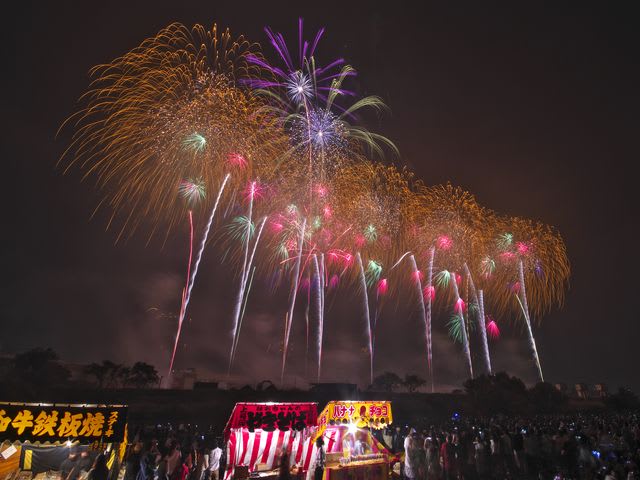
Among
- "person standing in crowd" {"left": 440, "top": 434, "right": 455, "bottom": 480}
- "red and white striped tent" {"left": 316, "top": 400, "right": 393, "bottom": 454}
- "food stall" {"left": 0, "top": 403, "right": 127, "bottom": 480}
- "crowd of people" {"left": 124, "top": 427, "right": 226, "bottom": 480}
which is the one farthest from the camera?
"red and white striped tent" {"left": 316, "top": 400, "right": 393, "bottom": 454}

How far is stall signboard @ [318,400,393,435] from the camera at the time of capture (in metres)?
15.0

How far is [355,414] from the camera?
15633mm

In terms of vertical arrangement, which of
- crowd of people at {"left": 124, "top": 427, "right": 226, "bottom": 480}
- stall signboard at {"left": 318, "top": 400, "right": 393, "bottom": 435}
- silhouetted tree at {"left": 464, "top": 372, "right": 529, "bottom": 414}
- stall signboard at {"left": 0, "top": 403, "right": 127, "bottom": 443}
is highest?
silhouetted tree at {"left": 464, "top": 372, "right": 529, "bottom": 414}

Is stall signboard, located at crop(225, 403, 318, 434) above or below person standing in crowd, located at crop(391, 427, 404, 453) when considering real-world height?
above

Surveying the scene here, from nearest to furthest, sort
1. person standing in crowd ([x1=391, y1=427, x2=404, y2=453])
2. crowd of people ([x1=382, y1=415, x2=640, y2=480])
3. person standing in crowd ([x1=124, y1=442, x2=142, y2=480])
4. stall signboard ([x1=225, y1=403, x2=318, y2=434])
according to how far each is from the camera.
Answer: person standing in crowd ([x1=124, y1=442, x2=142, y2=480])
stall signboard ([x1=225, y1=403, x2=318, y2=434])
crowd of people ([x1=382, y1=415, x2=640, y2=480])
person standing in crowd ([x1=391, y1=427, x2=404, y2=453])

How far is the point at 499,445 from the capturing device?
15812 mm

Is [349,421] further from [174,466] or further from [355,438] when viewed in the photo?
[174,466]

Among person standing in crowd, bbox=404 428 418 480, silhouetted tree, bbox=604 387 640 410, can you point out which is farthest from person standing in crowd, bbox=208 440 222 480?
silhouetted tree, bbox=604 387 640 410

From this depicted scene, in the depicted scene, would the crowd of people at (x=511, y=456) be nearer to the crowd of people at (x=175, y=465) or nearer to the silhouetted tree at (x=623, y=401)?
the crowd of people at (x=175, y=465)

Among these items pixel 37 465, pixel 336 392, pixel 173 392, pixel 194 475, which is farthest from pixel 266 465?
pixel 336 392

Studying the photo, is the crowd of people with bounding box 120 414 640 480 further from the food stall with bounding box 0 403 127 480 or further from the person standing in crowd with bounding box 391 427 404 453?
the person standing in crowd with bounding box 391 427 404 453

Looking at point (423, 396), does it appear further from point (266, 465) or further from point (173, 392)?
point (266, 465)

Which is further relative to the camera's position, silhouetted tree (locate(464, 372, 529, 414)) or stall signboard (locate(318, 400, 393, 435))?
silhouetted tree (locate(464, 372, 529, 414))

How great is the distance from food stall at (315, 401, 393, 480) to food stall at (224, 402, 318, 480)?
94cm
